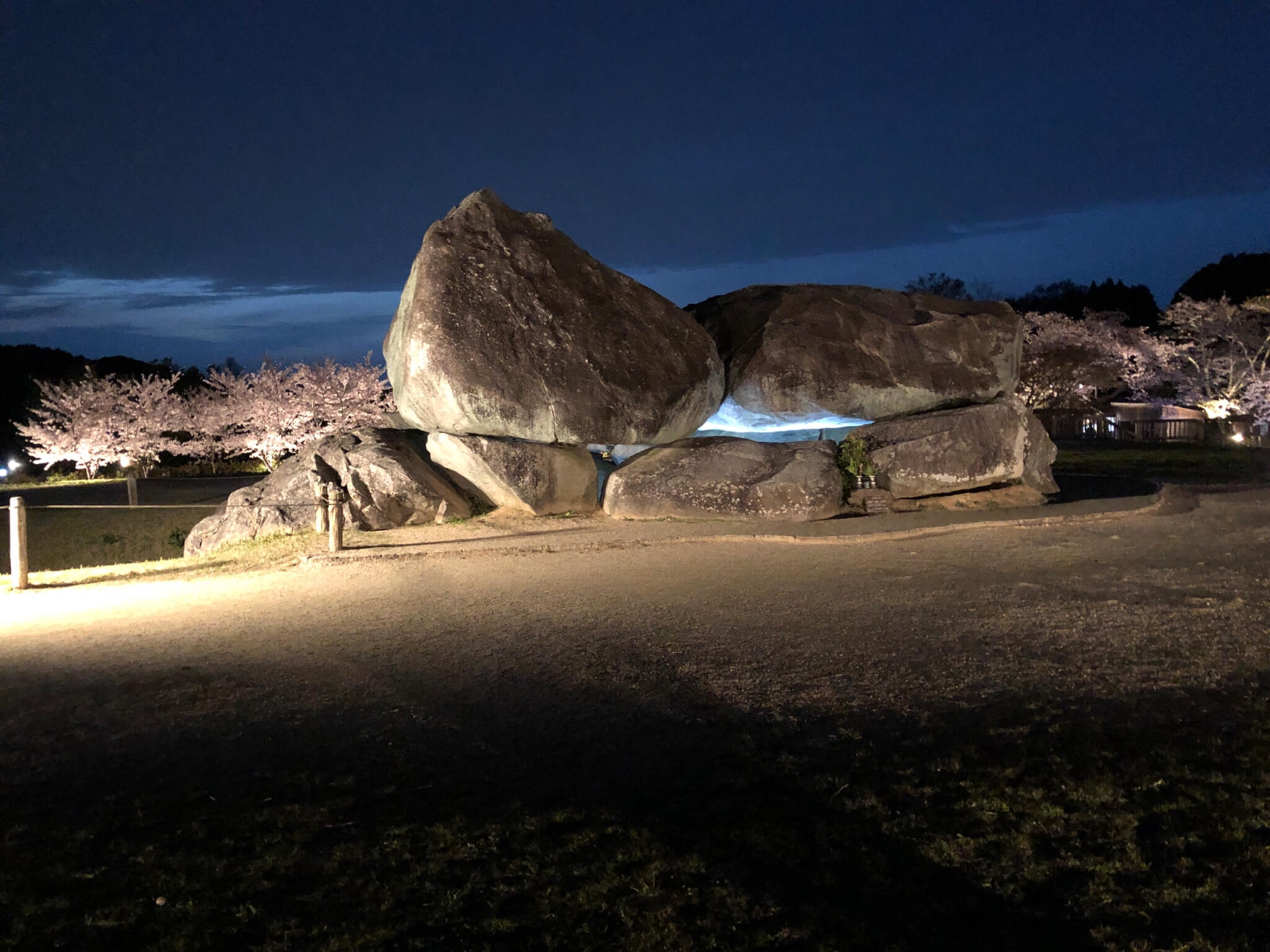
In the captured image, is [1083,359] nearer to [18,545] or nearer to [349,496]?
[349,496]

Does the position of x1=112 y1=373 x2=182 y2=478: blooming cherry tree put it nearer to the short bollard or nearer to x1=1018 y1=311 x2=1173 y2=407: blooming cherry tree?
the short bollard

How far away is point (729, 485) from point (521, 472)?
3.72 m

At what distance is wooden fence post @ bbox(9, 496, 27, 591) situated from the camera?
35.3 feet

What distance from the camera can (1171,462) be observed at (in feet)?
87.8

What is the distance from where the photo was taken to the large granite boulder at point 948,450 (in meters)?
16.1

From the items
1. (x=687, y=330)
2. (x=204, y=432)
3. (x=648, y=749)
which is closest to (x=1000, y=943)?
(x=648, y=749)

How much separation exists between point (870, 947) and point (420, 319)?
1289 cm

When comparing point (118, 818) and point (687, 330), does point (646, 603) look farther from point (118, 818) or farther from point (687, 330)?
point (687, 330)

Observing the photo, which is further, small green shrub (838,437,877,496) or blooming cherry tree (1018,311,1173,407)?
blooming cherry tree (1018,311,1173,407)

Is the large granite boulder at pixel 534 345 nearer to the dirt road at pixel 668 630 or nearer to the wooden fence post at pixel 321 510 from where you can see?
the wooden fence post at pixel 321 510

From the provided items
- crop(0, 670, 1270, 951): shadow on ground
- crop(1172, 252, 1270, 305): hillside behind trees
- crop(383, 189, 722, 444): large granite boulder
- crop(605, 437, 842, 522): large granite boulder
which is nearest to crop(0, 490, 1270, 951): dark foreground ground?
crop(0, 670, 1270, 951): shadow on ground

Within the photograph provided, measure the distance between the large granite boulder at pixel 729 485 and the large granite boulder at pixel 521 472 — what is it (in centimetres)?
59

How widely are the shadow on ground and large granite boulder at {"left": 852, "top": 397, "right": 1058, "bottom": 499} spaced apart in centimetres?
1060

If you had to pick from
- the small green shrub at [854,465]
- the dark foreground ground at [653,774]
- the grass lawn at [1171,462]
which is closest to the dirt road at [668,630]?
the dark foreground ground at [653,774]
